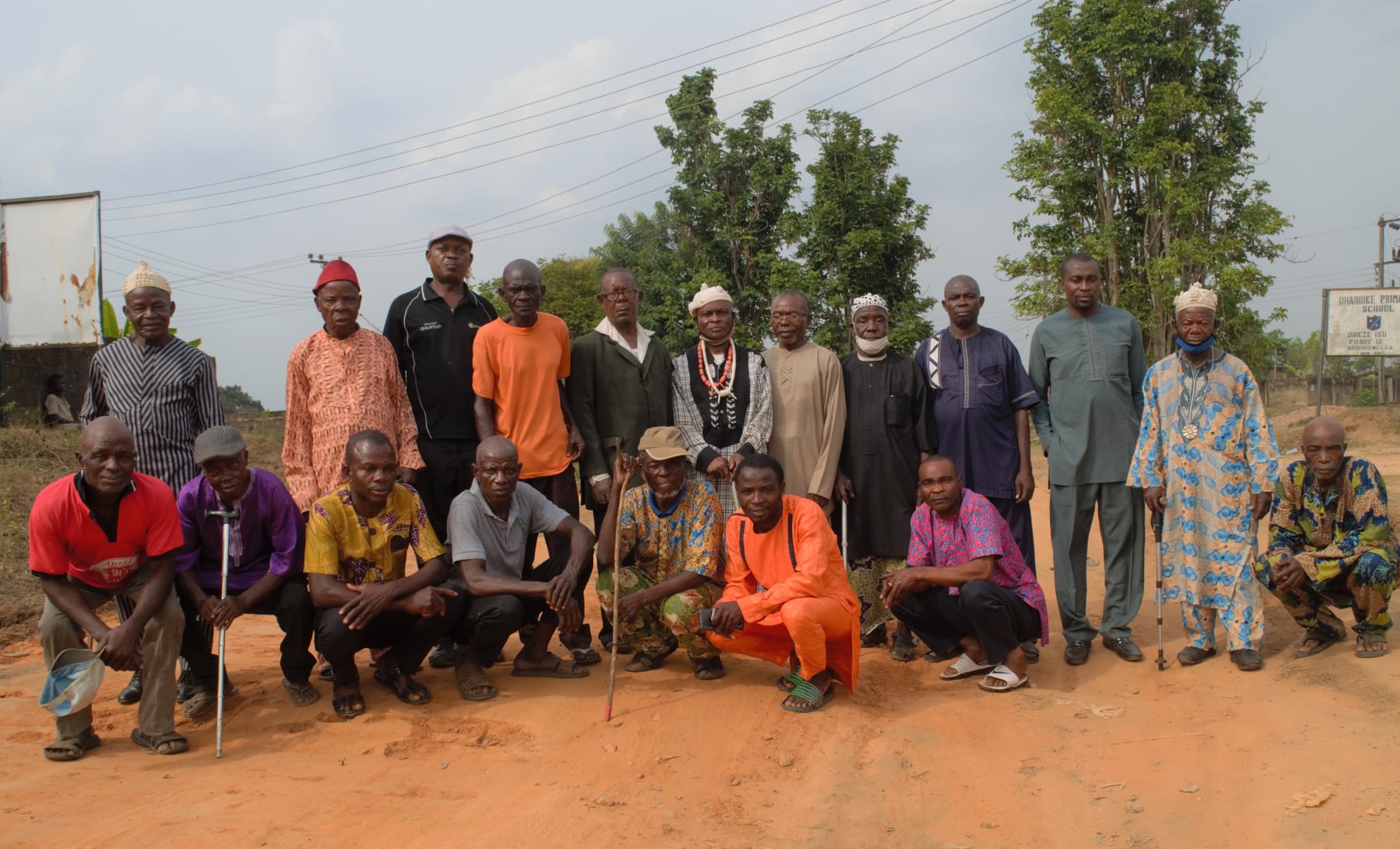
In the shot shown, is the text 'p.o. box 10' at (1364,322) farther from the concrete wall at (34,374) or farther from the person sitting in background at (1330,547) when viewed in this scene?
the concrete wall at (34,374)

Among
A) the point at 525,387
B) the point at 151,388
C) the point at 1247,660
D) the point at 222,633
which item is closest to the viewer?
the point at 222,633

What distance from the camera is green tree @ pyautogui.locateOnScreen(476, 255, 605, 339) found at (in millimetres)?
27312

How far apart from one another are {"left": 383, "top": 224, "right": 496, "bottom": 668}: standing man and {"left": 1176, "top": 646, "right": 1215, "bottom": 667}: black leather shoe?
→ 13.1ft

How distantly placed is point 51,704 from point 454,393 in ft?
7.85

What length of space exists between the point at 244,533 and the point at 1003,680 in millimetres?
3860

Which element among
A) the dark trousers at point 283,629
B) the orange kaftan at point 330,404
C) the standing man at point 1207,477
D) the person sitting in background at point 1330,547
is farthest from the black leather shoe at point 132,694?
the person sitting in background at point 1330,547

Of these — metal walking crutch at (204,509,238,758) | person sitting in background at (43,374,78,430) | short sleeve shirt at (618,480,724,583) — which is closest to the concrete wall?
person sitting in background at (43,374,78,430)

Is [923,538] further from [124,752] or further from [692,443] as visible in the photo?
[124,752]

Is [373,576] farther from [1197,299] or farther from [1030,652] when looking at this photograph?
[1197,299]

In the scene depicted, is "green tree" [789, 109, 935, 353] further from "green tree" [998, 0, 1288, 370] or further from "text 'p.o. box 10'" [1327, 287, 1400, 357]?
"text 'p.o. box 10'" [1327, 287, 1400, 357]

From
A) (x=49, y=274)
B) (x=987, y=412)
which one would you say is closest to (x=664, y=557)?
(x=987, y=412)

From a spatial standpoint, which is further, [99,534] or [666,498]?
[666,498]

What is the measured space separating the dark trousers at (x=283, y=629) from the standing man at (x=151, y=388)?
35cm

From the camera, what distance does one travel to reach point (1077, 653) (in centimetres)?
564
